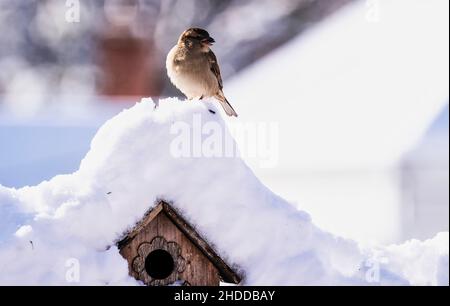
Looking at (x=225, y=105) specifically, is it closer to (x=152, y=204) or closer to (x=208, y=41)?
(x=208, y=41)

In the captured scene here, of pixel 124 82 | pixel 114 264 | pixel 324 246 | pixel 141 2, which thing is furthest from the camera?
pixel 141 2

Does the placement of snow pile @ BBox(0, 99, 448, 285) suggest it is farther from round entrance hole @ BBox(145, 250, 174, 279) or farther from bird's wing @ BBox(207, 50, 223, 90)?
bird's wing @ BBox(207, 50, 223, 90)

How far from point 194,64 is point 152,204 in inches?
38.8

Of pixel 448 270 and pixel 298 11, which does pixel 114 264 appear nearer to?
pixel 448 270

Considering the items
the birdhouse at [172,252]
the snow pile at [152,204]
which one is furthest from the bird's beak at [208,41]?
the birdhouse at [172,252]

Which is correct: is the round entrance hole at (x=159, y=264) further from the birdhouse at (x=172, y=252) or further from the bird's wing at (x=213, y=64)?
the bird's wing at (x=213, y=64)

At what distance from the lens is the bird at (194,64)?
3367mm

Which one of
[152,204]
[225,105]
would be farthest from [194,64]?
[152,204]

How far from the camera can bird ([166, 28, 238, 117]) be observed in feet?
11.0

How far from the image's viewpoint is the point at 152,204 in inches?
101
